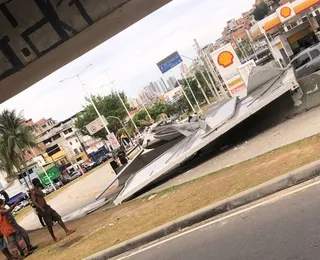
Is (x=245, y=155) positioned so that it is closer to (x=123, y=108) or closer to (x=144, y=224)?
(x=144, y=224)

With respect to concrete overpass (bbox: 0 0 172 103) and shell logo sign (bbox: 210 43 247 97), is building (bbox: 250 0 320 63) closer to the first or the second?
shell logo sign (bbox: 210 43 247 97)

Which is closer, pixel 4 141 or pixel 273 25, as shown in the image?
pixel 273 25

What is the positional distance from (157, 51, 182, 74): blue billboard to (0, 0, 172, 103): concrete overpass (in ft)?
134

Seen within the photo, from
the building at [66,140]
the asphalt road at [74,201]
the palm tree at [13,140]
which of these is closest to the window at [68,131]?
the building at [66,140]

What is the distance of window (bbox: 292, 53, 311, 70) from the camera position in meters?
21.8

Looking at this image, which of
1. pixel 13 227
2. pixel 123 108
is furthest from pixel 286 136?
pixel 123 108

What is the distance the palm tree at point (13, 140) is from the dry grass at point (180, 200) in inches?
1433

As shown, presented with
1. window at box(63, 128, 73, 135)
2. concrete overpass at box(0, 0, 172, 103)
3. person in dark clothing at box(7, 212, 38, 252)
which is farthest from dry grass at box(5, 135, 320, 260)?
window at box(63, 128, 73, 135)

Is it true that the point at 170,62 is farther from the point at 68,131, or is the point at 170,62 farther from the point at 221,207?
the point at 68,131

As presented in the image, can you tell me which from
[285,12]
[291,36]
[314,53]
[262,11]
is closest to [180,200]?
[314,53]

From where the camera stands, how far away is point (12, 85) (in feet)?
10.4

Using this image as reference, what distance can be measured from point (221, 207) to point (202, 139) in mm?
6153

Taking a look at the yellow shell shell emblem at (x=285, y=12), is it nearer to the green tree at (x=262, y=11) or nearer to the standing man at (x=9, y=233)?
the standing man at (x=9, y=233)

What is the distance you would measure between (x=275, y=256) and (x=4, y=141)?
45.8 metres
